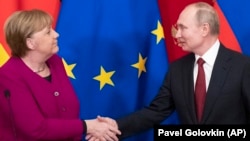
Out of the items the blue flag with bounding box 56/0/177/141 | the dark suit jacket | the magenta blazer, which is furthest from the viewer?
the blue flag with bounding box 56/0/177/141

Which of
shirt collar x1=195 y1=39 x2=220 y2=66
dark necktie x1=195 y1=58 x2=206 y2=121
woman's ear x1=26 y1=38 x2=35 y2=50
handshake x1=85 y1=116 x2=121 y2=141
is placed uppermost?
woman's ear x1=26 y1=38 x2=35 y2=50

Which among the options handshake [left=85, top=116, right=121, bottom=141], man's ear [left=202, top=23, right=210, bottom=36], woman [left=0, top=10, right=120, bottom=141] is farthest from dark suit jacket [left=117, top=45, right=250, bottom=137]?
woman [left=0, top=10, right=120, bottom=141]

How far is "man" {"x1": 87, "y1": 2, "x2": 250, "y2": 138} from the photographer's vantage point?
2.11 meters

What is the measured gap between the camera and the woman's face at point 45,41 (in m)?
1.97

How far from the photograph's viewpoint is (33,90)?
75.9 inches

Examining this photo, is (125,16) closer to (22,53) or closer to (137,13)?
(137,13)

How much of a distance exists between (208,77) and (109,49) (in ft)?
2.04

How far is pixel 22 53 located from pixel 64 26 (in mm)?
590

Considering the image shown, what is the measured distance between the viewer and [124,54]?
102 inches

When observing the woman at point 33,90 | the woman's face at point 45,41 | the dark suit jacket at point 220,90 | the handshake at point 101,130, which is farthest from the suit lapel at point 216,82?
the woman's face at point 45,41

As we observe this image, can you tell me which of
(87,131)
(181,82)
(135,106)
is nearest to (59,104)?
(87,131)

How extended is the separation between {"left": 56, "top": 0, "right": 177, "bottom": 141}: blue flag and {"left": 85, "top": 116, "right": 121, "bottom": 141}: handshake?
0.34 metres

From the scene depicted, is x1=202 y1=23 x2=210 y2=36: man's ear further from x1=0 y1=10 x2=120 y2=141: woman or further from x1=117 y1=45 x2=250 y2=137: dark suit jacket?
x1=0 y1=10 x2=120 y2=141: woman

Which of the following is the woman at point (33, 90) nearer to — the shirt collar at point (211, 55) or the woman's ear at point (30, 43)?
the woman's ear at point (30, 43)
